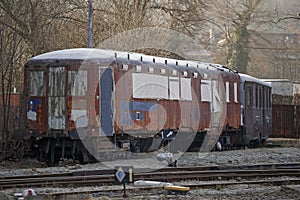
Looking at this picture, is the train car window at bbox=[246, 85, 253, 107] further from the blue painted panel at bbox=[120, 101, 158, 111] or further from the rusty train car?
the blue painted panel at bbox=[120, 101, 158, 111]

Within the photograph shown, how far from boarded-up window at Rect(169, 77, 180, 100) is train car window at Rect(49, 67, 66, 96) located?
4458 millimetres

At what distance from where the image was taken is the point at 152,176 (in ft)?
45.9

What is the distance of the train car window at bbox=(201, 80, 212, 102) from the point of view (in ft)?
74.8

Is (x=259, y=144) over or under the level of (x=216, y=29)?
under

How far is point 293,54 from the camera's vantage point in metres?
57.2

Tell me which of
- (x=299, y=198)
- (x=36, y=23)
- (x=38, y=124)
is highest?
(x=36, y=23)

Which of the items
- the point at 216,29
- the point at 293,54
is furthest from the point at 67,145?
the point at 293,54

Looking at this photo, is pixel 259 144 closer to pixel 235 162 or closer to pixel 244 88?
pixel 244 88

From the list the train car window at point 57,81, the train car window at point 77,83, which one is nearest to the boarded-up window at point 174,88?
the train car window at point 77,83

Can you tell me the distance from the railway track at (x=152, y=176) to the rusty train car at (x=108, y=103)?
2564mm

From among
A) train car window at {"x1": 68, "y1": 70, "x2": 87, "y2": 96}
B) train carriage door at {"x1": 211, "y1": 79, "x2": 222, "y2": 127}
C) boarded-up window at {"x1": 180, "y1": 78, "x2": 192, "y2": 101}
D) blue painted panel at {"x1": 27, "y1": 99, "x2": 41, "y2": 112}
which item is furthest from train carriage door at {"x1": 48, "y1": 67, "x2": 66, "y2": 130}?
train carriage door at {"x1": 211, "y1": 79, "x2": 222, "y2": 127}

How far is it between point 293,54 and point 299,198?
47557mm

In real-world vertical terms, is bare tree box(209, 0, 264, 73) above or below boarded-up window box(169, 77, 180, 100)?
above

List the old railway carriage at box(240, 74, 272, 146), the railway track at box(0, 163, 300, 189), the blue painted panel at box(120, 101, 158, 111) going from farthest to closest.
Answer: the old railway carriage at box(240, 74, 272, 146), the blue painted panel at box(120, 101, 158, 111), the railway track at box(0, 163, 300, 189)
